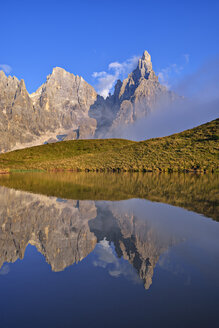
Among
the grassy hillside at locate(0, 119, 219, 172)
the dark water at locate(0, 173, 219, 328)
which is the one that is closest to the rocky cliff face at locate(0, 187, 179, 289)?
the dark water at locate(0, 173, 219, 328)

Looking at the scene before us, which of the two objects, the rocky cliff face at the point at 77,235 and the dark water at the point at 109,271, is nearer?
the dark water at the point at 109,271

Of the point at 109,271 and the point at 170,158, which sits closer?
the point at 109,271

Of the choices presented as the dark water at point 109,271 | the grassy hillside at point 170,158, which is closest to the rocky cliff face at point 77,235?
the dark water at point 109,271

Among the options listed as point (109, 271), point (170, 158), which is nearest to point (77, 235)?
point (109, 271)

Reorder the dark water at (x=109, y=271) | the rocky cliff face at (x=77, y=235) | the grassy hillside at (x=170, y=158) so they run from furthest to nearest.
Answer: the grassy hillside at (x=170, y=158), the rocky cliff face at (x=77, y=235), the dark water at (x=109, y=271)

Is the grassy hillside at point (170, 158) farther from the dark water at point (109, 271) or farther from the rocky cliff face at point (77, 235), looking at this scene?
the dark water at point (109, 271)

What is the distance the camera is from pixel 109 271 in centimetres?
430

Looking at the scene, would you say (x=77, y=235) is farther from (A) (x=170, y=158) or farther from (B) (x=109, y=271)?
(A) (x=170, y=158)

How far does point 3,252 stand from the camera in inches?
203

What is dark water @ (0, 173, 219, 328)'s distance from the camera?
310 cm

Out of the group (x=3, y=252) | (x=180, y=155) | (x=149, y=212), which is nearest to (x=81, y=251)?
(x=3, y=252)

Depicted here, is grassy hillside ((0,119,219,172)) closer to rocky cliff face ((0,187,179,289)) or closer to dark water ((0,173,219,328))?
rocky cliff face ((0,187,179,289))

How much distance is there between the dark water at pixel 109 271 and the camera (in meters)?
3.10

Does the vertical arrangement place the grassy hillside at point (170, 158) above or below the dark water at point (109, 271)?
above
